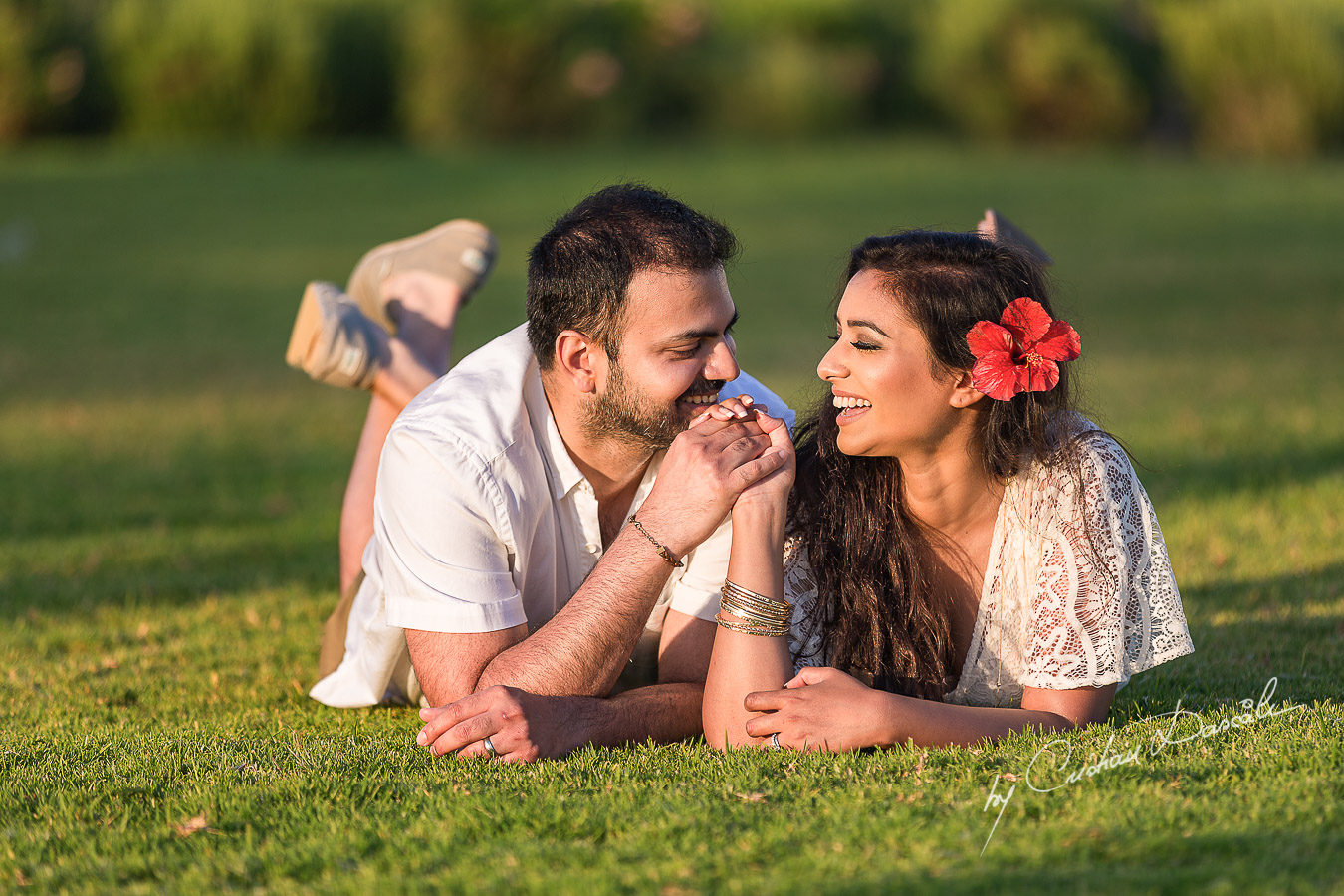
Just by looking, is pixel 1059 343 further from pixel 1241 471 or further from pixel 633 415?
pixel 1241 471

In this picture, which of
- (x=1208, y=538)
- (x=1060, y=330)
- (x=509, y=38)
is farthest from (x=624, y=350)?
(x=509, y=38)

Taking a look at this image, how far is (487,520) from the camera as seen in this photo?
13.1ft

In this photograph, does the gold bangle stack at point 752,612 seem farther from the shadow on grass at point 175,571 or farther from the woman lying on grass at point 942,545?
the shadow on grass at point 175,571

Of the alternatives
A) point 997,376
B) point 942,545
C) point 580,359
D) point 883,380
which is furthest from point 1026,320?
point 580,359

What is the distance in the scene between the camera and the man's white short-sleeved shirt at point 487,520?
393 cm

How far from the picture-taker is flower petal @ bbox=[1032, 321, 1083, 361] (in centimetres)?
390

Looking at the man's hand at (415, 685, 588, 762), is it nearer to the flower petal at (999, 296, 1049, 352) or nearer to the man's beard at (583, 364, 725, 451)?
the man's beard at (583, 364, 725, 451)

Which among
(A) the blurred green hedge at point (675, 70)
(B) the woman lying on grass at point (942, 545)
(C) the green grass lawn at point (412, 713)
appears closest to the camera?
(C) the green grass lawn at point (412, 713)

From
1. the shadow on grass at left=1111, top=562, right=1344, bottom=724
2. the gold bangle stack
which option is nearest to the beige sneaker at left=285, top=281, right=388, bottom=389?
the gold bangle stack

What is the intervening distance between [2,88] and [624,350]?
25786mm

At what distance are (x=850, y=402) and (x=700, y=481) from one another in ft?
1.67

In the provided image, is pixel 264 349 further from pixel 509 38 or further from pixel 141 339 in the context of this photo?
pixel 509 38

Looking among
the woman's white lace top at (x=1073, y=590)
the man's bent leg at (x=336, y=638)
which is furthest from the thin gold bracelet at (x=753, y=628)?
the man's bent leg at (x=336, y=638)

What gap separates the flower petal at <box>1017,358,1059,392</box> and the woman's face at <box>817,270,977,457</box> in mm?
176
